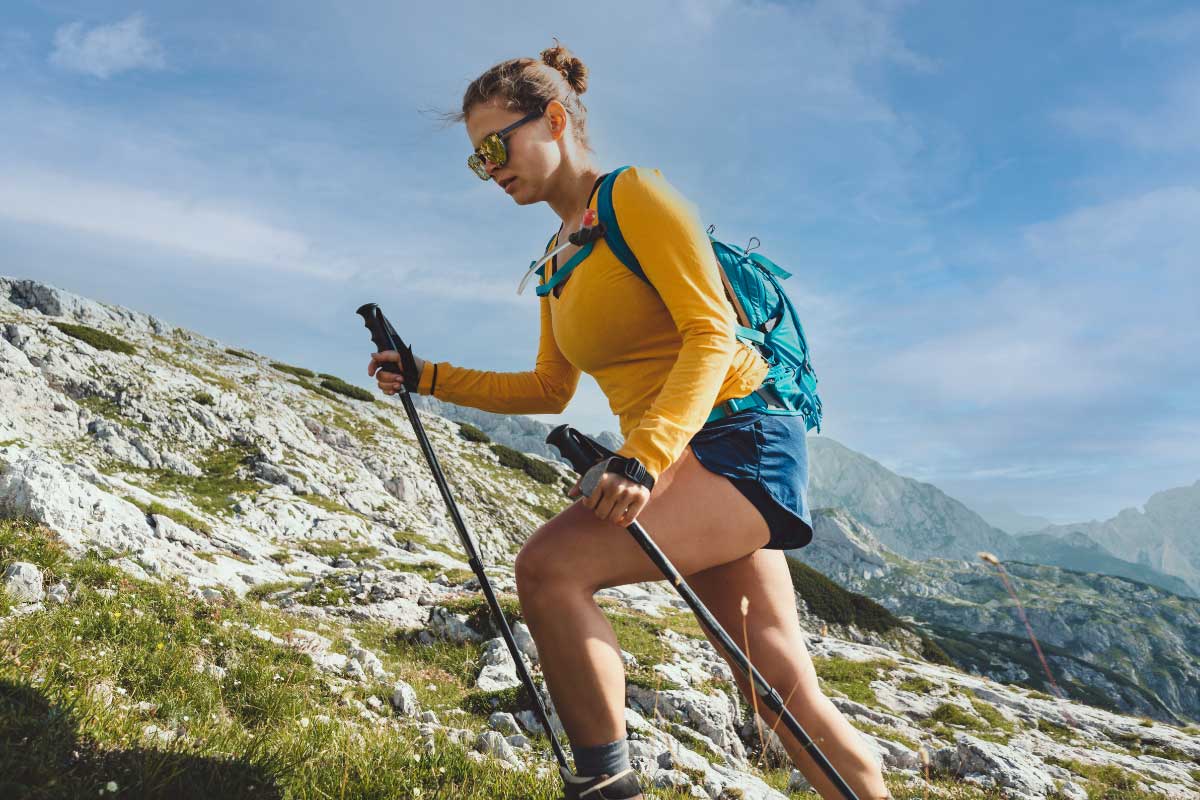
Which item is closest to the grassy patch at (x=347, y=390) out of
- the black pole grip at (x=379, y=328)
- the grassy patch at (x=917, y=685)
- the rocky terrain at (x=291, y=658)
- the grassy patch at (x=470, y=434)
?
the grassy patch at (x=470, y=434)

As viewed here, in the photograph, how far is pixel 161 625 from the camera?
5957 mm

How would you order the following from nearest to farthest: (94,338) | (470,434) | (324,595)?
(324,595)
(94,338)
(470,434)

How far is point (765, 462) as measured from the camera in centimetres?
291

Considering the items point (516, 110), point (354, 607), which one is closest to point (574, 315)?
point (516, 110)

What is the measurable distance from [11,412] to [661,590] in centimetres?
2882

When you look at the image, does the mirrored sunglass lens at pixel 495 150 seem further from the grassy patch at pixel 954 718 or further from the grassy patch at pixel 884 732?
the grassy patch at pixel 954 718

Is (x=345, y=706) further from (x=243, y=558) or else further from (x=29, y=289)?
(x=29, y=289)

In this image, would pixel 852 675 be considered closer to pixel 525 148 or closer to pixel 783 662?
pixel 783 662

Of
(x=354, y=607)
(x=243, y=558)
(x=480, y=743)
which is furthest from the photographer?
(x=243, y=558)

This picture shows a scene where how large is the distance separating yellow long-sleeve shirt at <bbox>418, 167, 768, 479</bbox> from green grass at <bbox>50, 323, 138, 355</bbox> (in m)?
43.0

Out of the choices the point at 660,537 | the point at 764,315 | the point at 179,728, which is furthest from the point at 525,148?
the point at 179,728

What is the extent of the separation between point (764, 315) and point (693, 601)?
145 centimetres

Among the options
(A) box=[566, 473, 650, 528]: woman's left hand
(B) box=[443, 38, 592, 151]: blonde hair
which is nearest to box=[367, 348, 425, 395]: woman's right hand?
(B) box=[443, 38, 592, 151]: blonde hair

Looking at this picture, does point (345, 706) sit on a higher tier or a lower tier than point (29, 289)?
lower
